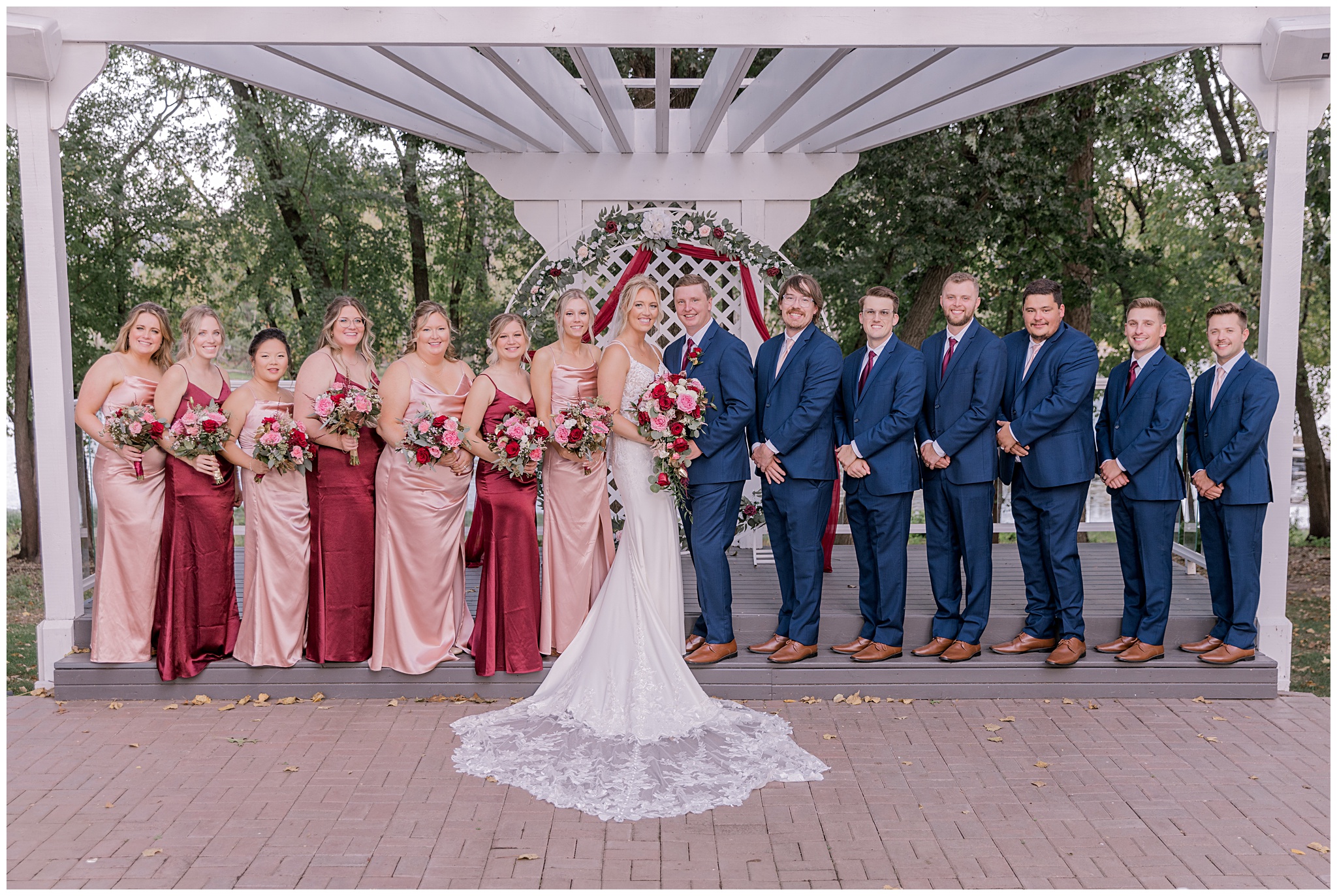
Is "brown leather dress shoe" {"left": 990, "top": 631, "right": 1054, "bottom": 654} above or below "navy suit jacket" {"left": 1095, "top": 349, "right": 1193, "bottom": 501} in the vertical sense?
below

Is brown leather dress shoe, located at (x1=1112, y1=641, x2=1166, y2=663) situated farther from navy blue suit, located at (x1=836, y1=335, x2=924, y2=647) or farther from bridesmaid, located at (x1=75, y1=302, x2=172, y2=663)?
bridesmaid, located at (x1=75, y1=302, x2=172, y2=663)

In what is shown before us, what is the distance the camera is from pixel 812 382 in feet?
17.8

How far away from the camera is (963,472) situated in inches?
214

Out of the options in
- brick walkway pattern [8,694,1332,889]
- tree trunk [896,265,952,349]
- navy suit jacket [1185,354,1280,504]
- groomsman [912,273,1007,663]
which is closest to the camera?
brick walkway pattern [8,694,1332,889]

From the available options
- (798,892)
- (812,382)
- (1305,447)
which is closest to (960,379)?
(812,382)

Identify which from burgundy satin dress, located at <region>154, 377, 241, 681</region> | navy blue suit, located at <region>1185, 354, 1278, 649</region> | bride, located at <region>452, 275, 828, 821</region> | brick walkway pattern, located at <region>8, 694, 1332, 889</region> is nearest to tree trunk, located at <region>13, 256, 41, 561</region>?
burgundy satin dress, located at <region>154, 377, 241, 681</region>

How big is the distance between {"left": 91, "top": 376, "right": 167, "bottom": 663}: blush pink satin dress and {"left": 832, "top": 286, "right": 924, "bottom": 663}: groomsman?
3.77 meters

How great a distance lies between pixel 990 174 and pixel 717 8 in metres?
7.28

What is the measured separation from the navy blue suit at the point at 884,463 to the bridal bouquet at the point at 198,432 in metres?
3.33

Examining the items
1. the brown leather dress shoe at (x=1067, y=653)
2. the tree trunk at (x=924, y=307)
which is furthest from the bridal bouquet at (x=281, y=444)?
the tree trunk at (x=924, y=307)

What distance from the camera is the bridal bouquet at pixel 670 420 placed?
516 cm

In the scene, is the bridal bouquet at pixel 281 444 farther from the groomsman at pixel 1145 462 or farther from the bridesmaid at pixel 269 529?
the groomsman at pixel 1145 462

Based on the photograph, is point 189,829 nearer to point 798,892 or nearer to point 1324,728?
point 798,892

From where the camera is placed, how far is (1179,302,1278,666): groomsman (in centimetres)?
529
